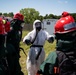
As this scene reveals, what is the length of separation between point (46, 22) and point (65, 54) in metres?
34.9

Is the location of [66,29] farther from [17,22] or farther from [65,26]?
[17,22]

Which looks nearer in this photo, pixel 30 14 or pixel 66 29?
pixel 66 29

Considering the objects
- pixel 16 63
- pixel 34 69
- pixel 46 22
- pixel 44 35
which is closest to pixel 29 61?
pixel 34 69

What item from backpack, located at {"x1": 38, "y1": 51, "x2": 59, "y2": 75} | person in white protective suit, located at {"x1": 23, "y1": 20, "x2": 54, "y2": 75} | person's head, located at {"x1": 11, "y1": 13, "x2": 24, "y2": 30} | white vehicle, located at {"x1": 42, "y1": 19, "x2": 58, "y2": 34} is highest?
person's head, located at {"x1": 11, "y1": 13, "x2": 24, "y2": 30}

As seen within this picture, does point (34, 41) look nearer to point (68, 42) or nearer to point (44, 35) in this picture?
point (44, 35)

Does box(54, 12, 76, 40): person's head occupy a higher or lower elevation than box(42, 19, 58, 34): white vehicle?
higher

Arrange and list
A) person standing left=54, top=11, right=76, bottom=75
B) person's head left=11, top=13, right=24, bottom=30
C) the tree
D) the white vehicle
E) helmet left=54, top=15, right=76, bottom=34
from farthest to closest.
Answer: the tree, the white vehicle, person's head left=11, top=13, right=24, bottom=30, helmet left=54, top=15, right=76, bottom=34, person standing left=54, top=11, right=76, bottom=75

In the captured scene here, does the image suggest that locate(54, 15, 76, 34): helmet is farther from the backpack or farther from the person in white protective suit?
the person in white protective suit

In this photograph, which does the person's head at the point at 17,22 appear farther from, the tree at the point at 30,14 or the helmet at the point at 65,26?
the tree at the point at 30,14

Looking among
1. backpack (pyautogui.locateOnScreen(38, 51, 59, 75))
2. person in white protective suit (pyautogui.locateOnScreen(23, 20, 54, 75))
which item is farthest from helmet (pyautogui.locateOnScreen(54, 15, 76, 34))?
person in white protective suit (pyautogui.locateOnScreen(23, 20, 54, 75))

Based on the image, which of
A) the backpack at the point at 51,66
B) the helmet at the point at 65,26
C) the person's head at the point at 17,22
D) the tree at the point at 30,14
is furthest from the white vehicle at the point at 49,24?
the tree at the point at 30,14

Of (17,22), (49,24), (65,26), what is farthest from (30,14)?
(65,26)

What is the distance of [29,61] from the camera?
723 cm

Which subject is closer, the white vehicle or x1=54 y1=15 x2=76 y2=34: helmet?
x1=54 y1=15 x2=76 y2=34: helmet
